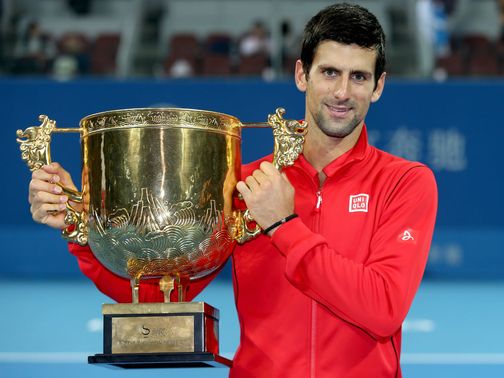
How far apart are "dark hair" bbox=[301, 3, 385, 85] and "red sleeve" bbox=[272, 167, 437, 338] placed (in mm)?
386

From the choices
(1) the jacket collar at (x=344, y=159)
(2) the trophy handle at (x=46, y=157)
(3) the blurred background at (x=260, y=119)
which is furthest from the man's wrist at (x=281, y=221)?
(3) the blurred background at (x=260, y=119)

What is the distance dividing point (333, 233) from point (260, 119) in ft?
20.3

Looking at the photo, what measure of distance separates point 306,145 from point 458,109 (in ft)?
Answer: 20.8

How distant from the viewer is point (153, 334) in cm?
229

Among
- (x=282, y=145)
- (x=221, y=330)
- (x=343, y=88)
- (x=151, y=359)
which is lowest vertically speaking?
(x=221, y=330)

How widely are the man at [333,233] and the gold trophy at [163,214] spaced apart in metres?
0.10

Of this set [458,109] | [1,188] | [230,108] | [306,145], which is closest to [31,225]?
[1,188]

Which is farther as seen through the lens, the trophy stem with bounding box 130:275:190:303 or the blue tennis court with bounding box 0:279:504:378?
the blue tennis court with bounding box 0:279:504:378

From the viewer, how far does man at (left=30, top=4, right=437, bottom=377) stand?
7.39 ft

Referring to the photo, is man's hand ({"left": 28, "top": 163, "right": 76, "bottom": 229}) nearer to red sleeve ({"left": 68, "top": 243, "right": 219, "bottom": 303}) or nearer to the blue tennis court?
red sleeve ({"left": 68, "top": 243, "right": 219, "bottom": 303})

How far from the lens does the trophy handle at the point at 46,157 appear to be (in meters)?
2.49

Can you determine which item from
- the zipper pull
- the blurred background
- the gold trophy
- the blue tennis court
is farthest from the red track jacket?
the blurred background

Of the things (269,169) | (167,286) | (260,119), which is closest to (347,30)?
(269,169)

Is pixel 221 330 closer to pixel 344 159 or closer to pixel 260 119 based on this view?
pixel 260 119
